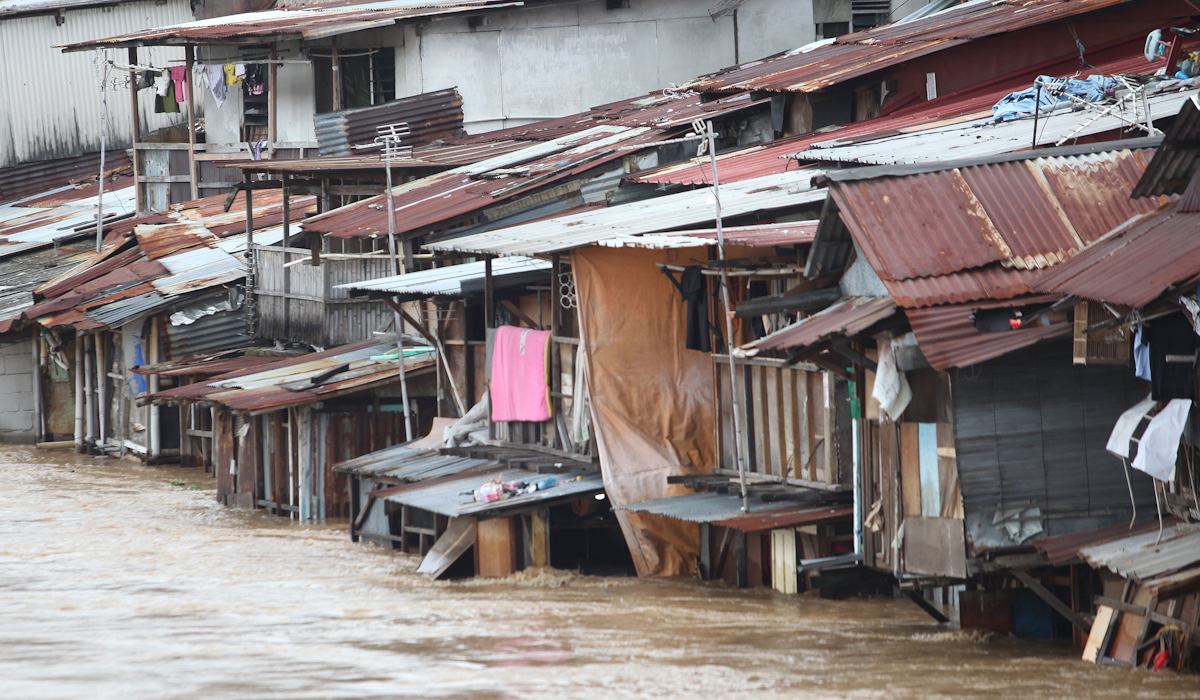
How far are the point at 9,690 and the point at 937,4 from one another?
61.9 ft

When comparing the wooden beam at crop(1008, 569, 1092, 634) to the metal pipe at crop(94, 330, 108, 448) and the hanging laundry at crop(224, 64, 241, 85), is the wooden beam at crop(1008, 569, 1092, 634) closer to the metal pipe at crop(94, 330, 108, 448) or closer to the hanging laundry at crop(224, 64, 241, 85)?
the metal pipe at crop(94, 330, 108, 448)

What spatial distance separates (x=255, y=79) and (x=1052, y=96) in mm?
18044

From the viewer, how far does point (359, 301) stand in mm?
20734

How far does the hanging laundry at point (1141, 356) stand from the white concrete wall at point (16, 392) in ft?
74.5

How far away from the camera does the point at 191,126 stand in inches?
1083

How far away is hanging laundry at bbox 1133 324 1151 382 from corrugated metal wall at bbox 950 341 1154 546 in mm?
551

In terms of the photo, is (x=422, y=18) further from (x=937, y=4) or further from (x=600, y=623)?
(x=600, y=623)

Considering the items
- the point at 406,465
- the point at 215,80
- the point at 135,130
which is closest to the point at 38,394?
the point at 135,130

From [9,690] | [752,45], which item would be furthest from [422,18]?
[9,690]

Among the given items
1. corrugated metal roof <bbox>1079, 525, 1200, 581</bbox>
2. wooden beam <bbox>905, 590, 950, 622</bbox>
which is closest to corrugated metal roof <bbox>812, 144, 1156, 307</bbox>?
corrugated metal roof <bbox>1079, 525, 1200, 581</bbox>

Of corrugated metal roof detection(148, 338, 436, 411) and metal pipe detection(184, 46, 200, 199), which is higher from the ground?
metal pipe detection(184, 46, 200, 199)

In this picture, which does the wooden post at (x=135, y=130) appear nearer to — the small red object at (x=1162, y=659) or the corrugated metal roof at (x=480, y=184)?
the corrugated metal roof at (x=480, y=184)

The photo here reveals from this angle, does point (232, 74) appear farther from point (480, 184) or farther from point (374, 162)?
point (480, 184)

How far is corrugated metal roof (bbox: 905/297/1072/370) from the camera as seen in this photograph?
9.09 m
